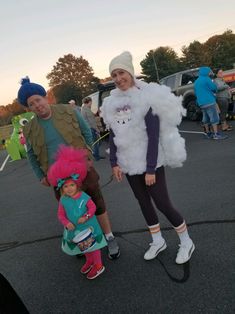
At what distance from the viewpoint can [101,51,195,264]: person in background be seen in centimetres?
298

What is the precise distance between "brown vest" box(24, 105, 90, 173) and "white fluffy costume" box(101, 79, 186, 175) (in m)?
0.47

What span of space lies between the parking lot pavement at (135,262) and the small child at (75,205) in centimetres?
34

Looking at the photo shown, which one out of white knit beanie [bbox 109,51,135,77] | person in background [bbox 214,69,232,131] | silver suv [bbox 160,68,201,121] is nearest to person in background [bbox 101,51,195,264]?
white knit beanie [bbox 109,51,135,77]

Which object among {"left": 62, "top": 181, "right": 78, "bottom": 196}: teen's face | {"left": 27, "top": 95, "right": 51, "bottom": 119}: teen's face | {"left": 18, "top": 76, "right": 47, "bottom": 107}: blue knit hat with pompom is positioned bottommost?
{"left": 62, "top": 181, "right": 78, "bottom": 196}: teen's face

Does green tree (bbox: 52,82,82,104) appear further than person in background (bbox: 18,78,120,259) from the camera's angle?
Yes

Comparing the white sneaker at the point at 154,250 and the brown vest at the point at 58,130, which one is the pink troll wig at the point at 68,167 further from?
the white sneaker at the point at 154,250

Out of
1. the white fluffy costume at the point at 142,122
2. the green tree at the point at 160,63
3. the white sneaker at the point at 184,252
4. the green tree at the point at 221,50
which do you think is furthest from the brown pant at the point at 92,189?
the green tree at the point at 160,63

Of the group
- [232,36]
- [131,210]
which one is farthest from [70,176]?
[232,36]

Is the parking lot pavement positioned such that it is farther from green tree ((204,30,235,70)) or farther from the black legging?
green tree ((204,30,235,70))

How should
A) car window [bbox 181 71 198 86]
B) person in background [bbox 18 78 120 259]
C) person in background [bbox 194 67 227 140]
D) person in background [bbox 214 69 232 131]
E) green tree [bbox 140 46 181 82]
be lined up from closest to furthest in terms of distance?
person in background [bbox 18 78 120 259] → person in background [bbox 194 67 227 140] → person in background [bbox 214 69 232 131] → car window [bbox 181 71 198 86] → green tree [bbox 140 46 181 82]

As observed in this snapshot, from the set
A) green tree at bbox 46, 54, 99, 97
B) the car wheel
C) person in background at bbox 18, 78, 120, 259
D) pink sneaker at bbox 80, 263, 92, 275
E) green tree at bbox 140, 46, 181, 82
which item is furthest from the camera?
green tree at bbox 46, 54, 99, 97

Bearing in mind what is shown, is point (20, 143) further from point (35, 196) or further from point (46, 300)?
point (46, 300)

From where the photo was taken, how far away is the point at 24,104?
132 inches

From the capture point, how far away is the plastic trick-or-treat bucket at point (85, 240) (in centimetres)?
323
